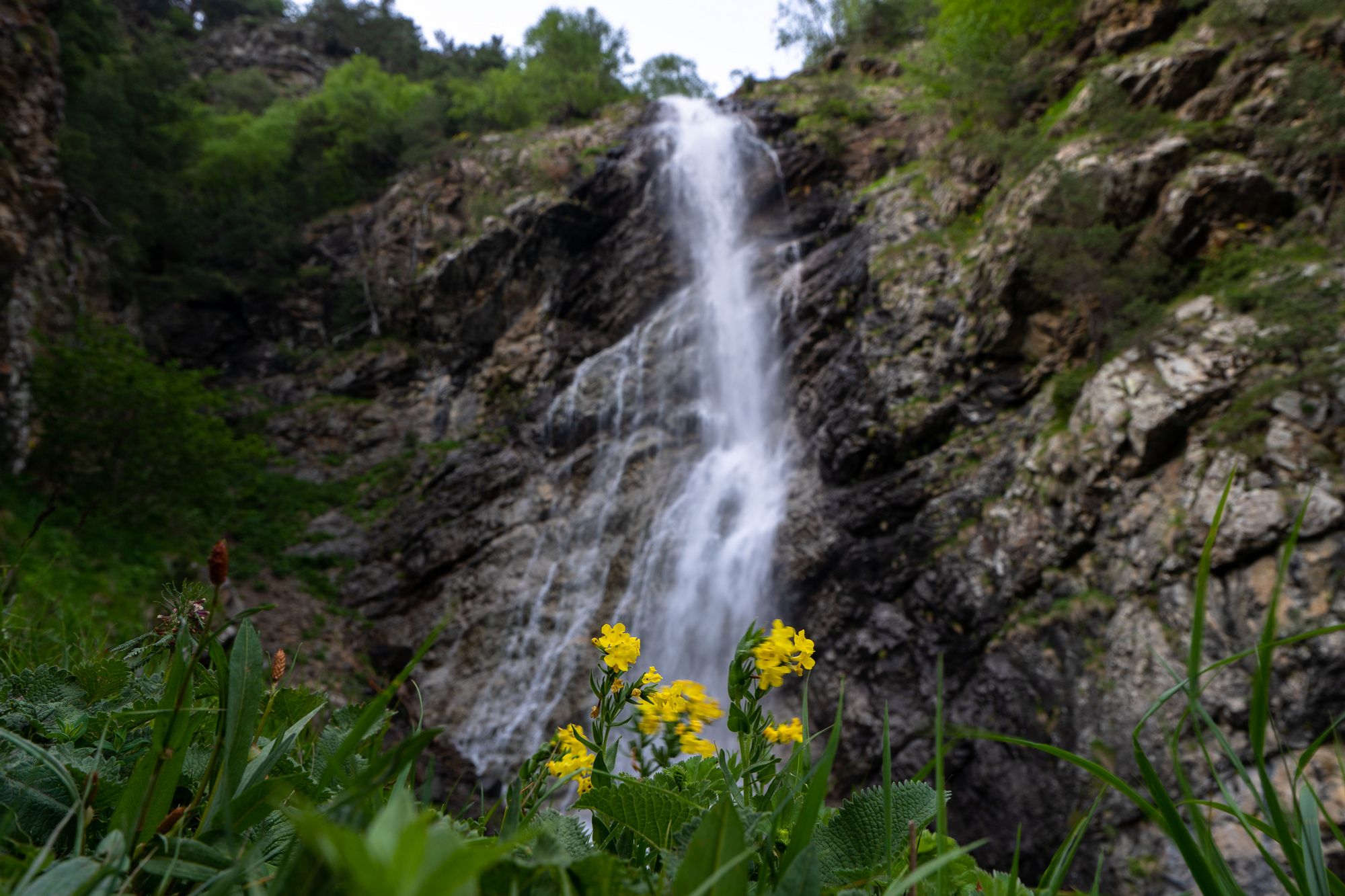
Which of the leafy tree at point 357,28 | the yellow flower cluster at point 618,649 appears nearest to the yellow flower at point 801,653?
the yellow flower cluster at point 618,649

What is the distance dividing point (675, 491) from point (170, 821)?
10.9 metres

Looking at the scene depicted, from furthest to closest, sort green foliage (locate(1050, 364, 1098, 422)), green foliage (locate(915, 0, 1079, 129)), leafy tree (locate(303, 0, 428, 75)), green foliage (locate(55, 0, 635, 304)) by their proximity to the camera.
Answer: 1. leafy tree (locate(303, 0, 428, 75))
2. green foliage (locate(55, 0, 635, 304))
3. green foliage (locate(915, 0, 1079, 129))
4. green foliage (locate(1050, 364, 1098, 422))

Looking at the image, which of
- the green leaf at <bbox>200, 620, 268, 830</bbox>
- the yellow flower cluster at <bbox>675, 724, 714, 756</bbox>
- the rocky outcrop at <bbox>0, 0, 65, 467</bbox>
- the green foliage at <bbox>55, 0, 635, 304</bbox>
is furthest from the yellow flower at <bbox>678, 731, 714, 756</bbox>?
the green foliage at <bbox>55, 0, 635, 304</bbox>

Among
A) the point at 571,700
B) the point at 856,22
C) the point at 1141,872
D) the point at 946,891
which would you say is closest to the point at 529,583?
the point at 571,700

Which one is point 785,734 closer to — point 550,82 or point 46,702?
point 46,702

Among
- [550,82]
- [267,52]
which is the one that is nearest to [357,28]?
[267,52]

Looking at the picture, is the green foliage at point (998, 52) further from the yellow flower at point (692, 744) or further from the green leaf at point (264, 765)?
the green leaf at point (264, 765)

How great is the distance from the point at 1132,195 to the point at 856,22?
16497mm

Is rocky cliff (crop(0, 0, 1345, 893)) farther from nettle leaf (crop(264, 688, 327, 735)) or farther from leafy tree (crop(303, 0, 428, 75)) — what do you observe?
leafy tree (crop(303, 0, 428, 75))

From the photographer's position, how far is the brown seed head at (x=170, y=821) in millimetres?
636

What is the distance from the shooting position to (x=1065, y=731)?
5.68 meters

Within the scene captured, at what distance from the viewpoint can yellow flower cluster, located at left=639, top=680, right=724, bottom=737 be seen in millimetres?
934

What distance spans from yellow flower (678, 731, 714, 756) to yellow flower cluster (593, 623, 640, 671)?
0.14 m

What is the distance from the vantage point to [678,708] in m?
0.96
